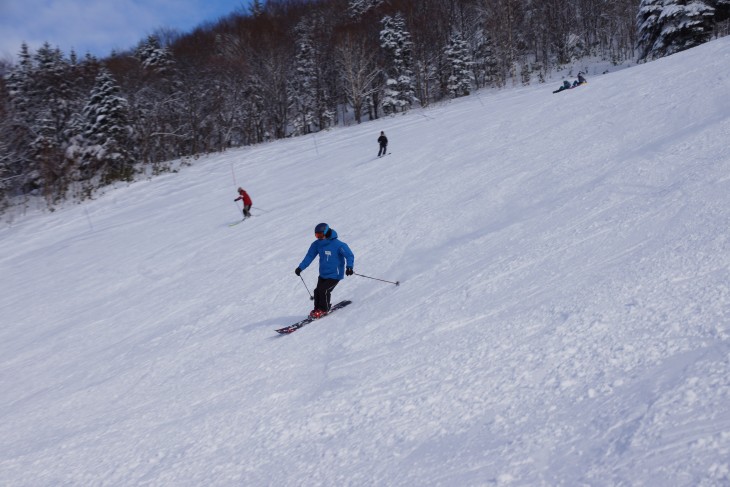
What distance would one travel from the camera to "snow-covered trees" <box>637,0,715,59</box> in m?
23.3

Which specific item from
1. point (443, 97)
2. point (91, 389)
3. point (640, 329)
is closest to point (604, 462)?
point (640, 329)

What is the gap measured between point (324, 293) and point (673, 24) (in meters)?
26.1

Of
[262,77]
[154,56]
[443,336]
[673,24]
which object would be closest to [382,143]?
[443,336]

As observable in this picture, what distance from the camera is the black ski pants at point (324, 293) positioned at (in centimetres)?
767

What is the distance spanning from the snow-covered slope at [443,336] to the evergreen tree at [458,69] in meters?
31.5

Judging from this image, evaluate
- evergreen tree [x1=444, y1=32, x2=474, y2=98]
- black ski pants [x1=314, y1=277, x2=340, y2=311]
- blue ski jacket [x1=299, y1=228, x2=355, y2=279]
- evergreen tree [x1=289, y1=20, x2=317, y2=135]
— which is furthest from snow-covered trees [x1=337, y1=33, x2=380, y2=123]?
black ski pants [x1=314, y1=277, x2=340, y2=311]

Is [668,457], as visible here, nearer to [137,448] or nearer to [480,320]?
[480,320]

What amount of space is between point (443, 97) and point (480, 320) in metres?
46.5

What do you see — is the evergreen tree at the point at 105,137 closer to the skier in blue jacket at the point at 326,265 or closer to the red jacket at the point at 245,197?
the red jacket at the point at 245,197

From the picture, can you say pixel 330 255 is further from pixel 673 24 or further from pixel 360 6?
pixel 360 6

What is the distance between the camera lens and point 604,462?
2.95 meters

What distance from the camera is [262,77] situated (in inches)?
1839

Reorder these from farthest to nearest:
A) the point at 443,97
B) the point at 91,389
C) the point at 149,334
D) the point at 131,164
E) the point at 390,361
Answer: the point at 443,97 → the point at 131,164 → the point at 149,334 → the point at 91,389 → the point at 390,361

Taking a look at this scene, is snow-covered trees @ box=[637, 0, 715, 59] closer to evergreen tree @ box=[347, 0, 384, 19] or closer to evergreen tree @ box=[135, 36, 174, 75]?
evergreen tree @ box=[347, 0, 384, 19]
